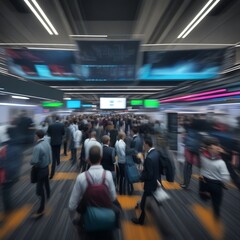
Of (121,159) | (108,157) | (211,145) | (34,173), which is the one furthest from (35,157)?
(211,145)

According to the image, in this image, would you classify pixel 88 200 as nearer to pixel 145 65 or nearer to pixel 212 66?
pixel 145 65

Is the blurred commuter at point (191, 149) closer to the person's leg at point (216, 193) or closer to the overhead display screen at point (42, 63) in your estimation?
the person's leg at point (216, 193)

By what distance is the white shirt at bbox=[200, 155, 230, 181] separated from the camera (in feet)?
10.7

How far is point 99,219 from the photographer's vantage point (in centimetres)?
199

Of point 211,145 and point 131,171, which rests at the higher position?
point 211,145

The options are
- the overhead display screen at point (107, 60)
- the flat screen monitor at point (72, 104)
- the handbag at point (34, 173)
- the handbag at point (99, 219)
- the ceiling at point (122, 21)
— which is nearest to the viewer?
the handbag at point (99, 219)

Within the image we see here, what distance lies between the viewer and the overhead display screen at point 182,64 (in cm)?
386

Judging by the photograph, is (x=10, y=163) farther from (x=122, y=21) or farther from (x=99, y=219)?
(x=122, y=21)

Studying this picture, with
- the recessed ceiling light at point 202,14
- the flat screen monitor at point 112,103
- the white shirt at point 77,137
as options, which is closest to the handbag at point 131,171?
the white shirt at point 77,137

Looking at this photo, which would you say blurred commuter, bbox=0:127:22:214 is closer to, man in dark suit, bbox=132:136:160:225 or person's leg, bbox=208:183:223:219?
man in dark suit, bbox=132:136:160:225

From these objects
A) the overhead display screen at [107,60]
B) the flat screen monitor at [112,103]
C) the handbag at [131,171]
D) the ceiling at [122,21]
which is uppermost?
the ceiling at [122,21]

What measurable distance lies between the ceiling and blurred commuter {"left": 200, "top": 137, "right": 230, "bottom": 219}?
2172 millimetres

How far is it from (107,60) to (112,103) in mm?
7219

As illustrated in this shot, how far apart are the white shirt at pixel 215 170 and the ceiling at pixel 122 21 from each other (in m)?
2.35
